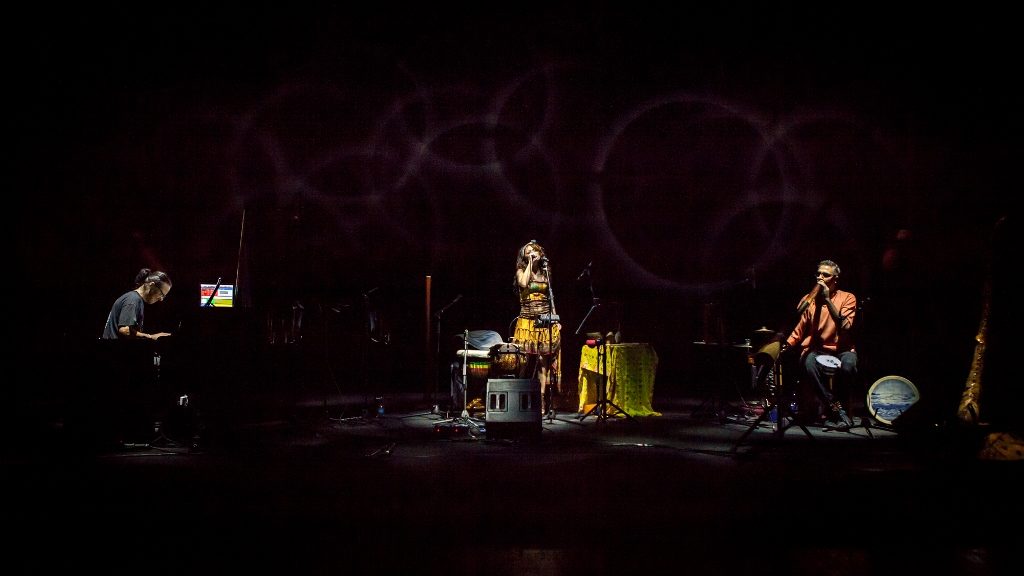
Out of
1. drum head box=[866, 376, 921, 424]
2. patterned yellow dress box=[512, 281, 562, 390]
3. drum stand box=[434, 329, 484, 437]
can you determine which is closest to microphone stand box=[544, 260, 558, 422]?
patterned yellow dress box=[512, 281, 562, 390]

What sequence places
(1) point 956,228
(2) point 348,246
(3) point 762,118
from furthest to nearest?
(2) point 348,246
(3) point 762,118
(1) point 956,228

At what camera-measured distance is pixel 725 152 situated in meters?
8.65

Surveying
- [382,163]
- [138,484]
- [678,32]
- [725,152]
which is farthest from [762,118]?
[138,484]

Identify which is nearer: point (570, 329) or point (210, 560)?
point (210, 560)

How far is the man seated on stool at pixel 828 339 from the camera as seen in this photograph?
20.1 feet

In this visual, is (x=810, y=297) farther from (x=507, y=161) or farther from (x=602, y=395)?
(x=507, y=161)

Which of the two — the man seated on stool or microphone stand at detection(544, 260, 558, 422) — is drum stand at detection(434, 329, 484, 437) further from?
the man seated on stool

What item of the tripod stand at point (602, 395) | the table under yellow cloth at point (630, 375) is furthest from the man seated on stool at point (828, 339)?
the tripod stand at point (602, 395)

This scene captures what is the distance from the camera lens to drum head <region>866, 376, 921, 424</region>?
6.18 meters

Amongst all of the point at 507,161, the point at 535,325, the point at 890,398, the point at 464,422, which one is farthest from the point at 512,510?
the point at 507,161

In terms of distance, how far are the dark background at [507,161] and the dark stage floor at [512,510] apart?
2.27 meters

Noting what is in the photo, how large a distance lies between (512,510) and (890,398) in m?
4.73

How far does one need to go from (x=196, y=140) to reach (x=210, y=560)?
6908 millimetres

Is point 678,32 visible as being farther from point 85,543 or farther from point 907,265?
point 85,543
